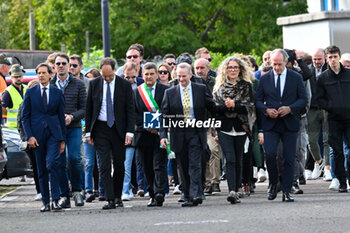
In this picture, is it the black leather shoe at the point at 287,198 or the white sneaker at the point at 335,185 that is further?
the white sneaker at the point at 335,185

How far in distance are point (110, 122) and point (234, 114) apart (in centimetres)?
163

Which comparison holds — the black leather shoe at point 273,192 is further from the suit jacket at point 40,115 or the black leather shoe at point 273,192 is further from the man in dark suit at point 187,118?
the suit jacket at point 40,115

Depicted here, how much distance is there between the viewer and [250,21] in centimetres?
5850

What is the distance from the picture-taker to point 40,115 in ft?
45.3

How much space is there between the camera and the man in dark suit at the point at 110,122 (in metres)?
13.7

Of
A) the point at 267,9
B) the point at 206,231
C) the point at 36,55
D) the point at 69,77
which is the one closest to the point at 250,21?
the point at 267,9

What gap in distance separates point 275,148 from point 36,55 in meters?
20.4

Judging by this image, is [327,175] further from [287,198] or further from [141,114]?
[141,114]

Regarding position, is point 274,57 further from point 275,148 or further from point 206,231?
point 206,231

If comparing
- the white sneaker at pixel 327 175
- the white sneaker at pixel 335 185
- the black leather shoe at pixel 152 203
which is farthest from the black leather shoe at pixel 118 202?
the white sneaker at pixel 327 175

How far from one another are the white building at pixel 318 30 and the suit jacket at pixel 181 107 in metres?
11.6

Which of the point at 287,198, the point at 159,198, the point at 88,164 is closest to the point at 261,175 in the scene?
the point at 88,164

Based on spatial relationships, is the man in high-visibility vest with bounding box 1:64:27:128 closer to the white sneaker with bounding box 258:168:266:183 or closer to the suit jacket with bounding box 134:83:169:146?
the suit jacket with bounding box 134:83:169:146

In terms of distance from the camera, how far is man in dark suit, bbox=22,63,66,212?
13.8 m
